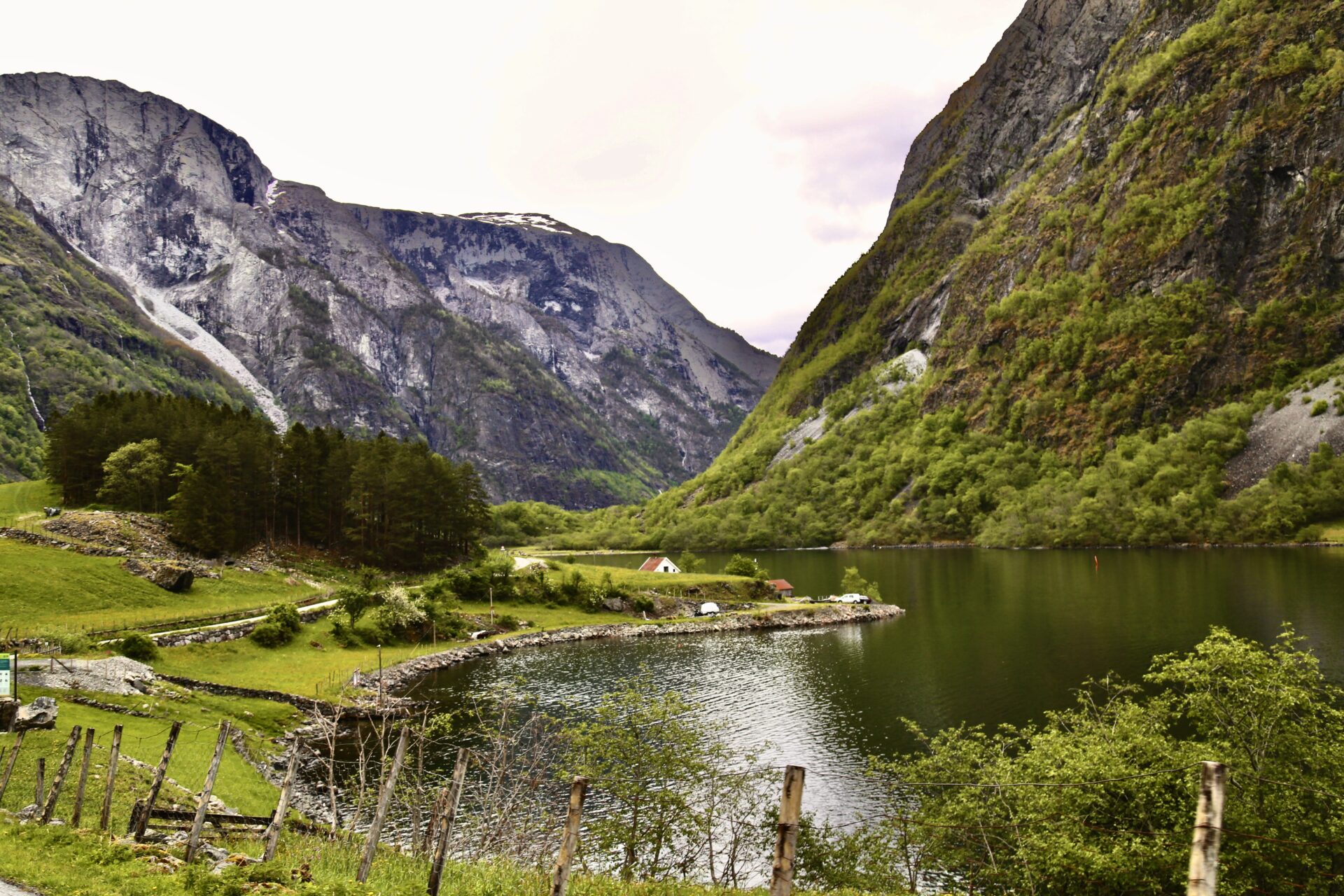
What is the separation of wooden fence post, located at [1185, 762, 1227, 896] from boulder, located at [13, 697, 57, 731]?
4068 cm

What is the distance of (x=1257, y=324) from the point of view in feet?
632

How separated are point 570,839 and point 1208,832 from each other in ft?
32.3

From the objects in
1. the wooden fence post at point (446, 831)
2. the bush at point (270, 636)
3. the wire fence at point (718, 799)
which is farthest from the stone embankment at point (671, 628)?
the wooden fence post at point (446, 831)

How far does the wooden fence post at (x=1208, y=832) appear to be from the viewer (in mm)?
10195

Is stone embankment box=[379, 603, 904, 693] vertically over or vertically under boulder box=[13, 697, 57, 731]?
under

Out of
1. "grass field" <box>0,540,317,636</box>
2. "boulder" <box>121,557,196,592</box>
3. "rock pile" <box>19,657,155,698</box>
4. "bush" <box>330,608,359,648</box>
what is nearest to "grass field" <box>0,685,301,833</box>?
"rock pile" <box>19,657,155,698</box>

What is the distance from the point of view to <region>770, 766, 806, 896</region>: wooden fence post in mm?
11789

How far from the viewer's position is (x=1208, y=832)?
410 inches

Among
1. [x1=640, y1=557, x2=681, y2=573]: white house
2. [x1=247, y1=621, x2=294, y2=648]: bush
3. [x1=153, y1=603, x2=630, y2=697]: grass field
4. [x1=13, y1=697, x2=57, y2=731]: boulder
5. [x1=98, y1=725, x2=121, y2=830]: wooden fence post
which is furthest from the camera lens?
[x1=640, y1=557, x2=681, y2=573]: white house

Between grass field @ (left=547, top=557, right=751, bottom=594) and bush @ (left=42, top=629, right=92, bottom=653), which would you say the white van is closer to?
grass field @ (left=547, top=557, right=751, bottom=594)

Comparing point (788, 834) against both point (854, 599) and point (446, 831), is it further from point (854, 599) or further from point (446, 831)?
point (854, 599)

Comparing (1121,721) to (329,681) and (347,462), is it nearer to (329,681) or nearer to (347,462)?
(329,681)

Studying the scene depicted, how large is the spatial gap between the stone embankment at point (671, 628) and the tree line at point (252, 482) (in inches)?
1333

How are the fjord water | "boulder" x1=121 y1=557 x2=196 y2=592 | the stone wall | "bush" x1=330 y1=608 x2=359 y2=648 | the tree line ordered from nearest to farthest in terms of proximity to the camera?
the fjord water < the stone wall < "bush" x1=330 y1=608 x2=359 y2=648 < "boulder" x1=121 y1=557 x2=196 y2=592 < the tree line
